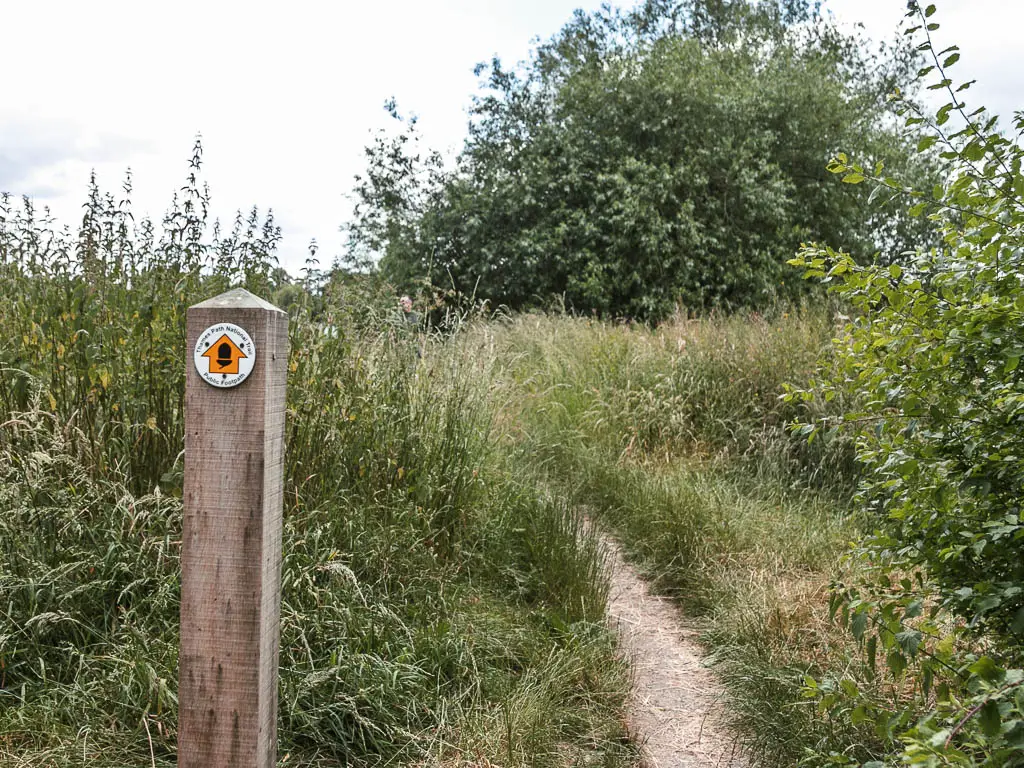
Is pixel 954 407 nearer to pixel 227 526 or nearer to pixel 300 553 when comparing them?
pixel 227 526

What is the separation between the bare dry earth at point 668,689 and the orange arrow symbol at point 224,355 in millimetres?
2061

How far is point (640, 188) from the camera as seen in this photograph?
49.1ft

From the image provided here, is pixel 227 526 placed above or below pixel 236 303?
below

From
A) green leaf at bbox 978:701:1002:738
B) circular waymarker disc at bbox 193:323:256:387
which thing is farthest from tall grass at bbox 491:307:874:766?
circular waymarker disc at bbox 193:323:256:387

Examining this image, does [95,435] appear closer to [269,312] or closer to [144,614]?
[144,614]

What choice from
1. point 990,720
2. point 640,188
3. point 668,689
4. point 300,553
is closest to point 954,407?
point 990,720

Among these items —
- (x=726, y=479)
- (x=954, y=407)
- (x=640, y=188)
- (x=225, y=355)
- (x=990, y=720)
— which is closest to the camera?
(x=990, y=720)

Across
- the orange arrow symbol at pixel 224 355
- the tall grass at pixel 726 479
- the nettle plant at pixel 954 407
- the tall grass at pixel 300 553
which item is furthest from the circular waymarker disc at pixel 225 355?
the tall grass at pixel 726 479

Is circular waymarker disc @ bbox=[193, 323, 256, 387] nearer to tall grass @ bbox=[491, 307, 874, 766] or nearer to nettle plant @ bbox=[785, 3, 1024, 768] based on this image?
nettle plant @ bbox=[785, 3, 1024, 768]

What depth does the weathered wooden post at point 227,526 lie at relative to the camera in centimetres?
213

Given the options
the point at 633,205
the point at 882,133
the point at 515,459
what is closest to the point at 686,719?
the point at 515,459

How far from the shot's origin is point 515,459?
20.8ft

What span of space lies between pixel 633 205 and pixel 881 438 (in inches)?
500

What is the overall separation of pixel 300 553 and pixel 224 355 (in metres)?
1.39
